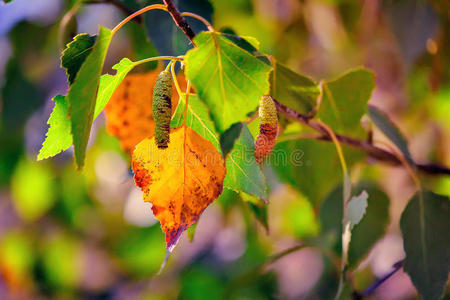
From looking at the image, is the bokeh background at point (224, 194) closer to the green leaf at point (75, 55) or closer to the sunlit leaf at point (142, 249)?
the sunlit leaf at point (142, 249)

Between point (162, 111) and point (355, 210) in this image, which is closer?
point (162, 111)

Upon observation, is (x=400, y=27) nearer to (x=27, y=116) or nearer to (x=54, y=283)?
(x=27, y=116)

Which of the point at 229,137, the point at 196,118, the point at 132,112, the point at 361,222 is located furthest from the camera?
the point at 361,222

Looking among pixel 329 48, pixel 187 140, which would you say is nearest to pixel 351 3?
pixel 329 48

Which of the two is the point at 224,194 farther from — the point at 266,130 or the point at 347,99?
the point at 266,130

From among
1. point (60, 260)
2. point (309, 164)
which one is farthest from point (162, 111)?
point (60, 260)

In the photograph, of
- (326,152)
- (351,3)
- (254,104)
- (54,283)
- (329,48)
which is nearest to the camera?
(254,104)

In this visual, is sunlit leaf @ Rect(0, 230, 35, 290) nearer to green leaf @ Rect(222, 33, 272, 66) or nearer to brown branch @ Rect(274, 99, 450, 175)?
brown branch @ Rect(274, 99, 450, 175)
